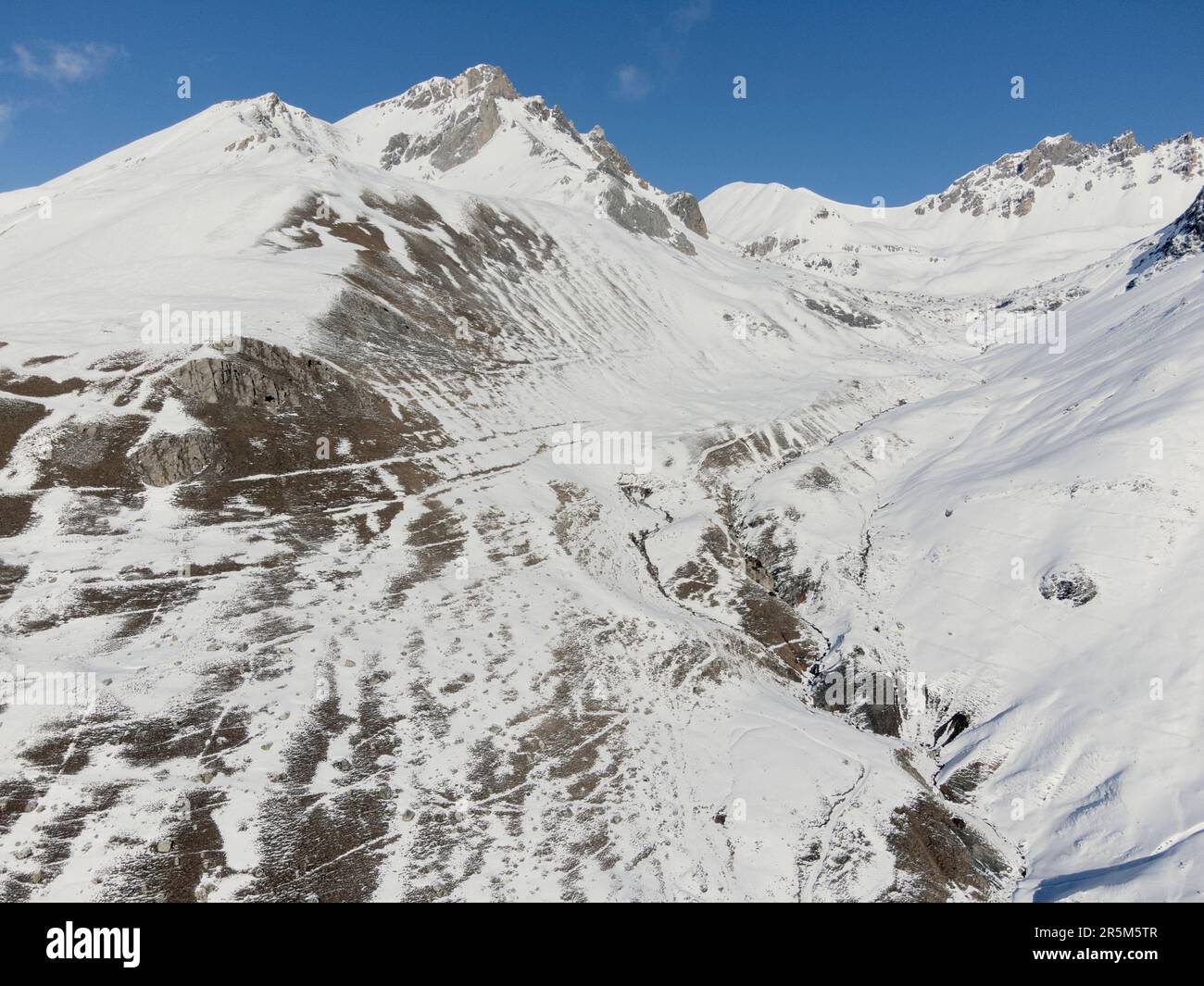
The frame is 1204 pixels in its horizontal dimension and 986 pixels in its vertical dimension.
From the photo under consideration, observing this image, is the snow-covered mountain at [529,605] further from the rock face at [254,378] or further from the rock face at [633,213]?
the rock face at [633,213]

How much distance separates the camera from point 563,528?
2046 inches

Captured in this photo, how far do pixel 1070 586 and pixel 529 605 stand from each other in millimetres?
35158

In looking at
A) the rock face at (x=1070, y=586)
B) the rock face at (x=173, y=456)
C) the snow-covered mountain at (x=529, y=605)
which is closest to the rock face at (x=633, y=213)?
the snow-covered mountain at (x=529, y=605)

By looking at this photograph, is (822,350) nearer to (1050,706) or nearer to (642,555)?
(642,555)

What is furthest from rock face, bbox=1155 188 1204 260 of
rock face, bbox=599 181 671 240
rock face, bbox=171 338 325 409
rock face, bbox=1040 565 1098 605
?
rock face, bbox=171 338 325 409

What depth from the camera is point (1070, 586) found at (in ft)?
142

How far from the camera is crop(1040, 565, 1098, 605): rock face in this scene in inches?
1677

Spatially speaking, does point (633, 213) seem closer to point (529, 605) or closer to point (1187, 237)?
point (1187, 237)

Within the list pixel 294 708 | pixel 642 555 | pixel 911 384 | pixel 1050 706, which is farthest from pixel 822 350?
pixel 294 708

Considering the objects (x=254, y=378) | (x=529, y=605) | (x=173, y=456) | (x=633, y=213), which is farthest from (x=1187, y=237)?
(x=173, y=456)

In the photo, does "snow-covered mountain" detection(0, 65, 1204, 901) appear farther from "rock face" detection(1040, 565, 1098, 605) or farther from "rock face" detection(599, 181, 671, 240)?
"rock face" detection(599, 181, 671, 240)

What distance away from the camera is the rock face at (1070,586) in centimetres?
4259

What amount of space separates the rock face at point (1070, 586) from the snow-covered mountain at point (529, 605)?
19 centimetres

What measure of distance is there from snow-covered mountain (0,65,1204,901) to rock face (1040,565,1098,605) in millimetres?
185
